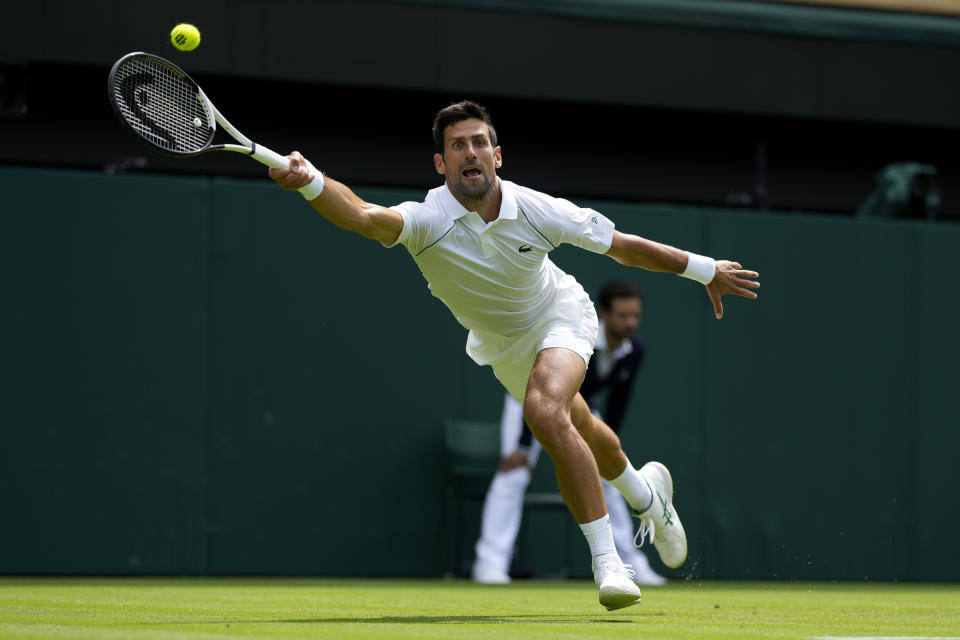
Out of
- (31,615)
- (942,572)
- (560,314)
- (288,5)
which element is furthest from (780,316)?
(31,615)

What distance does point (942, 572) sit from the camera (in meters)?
11.5

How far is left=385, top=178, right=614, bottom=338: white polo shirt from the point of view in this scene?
613 centimetres

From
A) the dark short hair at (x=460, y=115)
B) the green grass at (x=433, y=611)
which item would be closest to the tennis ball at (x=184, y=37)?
the dark short hair at (x=460, y=115)

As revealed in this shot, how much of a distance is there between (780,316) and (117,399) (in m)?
4.82

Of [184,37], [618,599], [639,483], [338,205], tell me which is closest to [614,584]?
[618,599]

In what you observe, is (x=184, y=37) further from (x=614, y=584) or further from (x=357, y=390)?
(x=357, y=390)

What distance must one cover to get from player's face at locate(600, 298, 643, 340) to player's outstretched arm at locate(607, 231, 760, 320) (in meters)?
3.15

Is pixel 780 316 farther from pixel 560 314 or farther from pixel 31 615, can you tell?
pixel 31 615

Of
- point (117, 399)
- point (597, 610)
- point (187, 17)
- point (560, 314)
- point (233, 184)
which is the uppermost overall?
point (187, 17)

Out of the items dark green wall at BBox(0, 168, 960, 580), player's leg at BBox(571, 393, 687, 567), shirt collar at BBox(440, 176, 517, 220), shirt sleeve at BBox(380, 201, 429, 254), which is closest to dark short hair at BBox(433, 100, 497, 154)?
shirt collar at BBox(440, 176, 517, 220)

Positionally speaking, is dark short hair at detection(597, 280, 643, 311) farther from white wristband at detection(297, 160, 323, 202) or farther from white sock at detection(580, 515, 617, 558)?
white wristband at detection(297, 160, 323, 202)

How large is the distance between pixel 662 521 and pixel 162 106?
2961mm

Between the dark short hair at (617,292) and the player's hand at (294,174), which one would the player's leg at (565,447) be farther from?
the dark short hair at (617,292)

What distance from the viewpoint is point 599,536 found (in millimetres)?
5906
